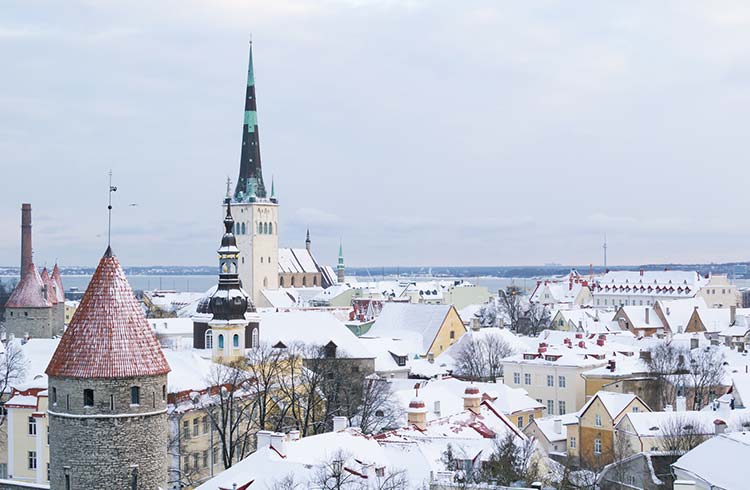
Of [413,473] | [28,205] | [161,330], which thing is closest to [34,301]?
[161,330]

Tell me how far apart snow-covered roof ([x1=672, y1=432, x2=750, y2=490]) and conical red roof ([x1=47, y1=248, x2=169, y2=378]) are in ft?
45.3

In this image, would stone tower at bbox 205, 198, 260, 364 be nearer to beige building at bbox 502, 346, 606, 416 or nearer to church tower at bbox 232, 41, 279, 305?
beige building at bbox 502, 346, 606, 416

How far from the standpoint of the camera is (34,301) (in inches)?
3319

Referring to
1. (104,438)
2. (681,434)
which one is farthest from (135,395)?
(681,434)

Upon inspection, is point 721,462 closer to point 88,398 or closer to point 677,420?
point 677,420

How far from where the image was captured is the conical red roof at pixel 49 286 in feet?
283

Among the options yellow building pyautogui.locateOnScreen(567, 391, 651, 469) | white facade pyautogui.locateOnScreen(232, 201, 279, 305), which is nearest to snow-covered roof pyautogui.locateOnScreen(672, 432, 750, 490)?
yellow building pyautogui.locateOnScreen(567, 391, 651, 469)

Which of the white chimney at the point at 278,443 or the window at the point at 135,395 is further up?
the window at the point at 135,395

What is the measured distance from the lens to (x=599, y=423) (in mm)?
47781

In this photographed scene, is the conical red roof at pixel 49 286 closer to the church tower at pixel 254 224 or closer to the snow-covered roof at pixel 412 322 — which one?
the snow-covered roof at pixel 412 322

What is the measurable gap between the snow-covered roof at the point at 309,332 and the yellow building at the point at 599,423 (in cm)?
1926

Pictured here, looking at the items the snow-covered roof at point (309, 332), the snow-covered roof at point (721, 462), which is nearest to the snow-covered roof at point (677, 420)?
the snow-covered roof at point (721, 462)

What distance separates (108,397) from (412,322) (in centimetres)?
6007

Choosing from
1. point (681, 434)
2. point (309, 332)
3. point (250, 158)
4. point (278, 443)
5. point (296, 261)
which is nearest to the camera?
point (278, 443)
